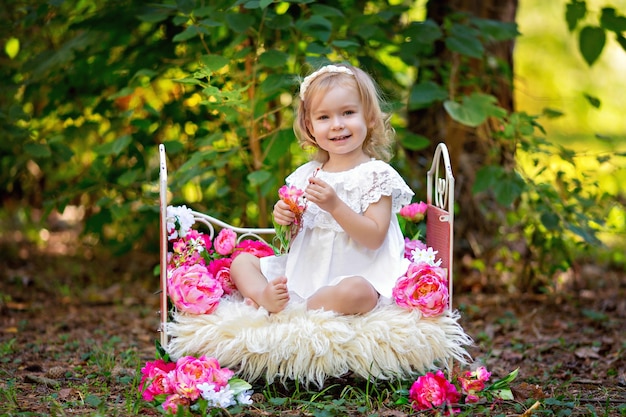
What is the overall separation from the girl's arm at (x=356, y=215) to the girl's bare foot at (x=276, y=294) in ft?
0.93

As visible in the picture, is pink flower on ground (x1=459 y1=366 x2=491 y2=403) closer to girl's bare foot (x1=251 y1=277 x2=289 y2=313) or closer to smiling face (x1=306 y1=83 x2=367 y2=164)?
girl's bare foot (x1=251 y1=277 x2=289 y2=313)

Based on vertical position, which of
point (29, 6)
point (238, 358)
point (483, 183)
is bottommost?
point (238, 358)

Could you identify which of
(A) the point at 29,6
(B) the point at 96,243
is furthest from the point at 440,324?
(B) the point at 96,243

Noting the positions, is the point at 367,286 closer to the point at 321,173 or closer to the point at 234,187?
the point at 321,173

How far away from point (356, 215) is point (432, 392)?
0.62m

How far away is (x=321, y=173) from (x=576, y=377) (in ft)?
4.18

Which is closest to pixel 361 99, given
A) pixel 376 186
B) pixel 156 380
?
pixel 376 186

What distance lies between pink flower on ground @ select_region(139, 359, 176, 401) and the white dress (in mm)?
531

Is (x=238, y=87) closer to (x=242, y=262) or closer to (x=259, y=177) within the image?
(x=259, y=177)

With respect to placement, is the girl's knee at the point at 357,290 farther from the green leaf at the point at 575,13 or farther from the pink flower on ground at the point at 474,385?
the green leaf at the point at 575,13

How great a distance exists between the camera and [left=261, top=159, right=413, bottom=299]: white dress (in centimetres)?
258

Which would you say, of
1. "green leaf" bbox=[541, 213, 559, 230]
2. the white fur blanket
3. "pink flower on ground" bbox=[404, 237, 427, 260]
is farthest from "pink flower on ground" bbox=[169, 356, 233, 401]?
"green leaf" bbox=[541, 213, 559, 230]

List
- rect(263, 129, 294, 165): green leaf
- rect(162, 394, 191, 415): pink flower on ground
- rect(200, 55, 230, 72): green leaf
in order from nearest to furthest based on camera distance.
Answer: rect(162, 394, 191, 415): pink flower on ground → rect(200, 55, 230, 72): green leaf → rect(263, 129, 294, 165): green leaf

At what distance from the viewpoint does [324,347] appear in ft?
7.75
